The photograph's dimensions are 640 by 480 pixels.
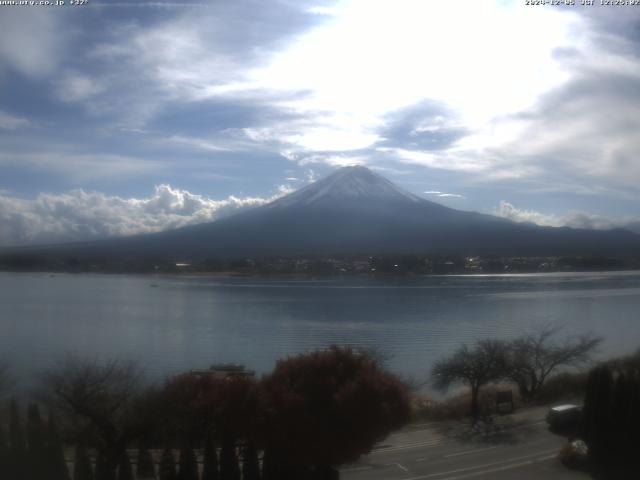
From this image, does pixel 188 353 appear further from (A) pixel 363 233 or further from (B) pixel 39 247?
(A) pixel 363 233

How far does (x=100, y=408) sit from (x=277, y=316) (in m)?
11.4

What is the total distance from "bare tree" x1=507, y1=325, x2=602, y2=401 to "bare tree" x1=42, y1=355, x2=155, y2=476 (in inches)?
209

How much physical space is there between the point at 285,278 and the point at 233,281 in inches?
93.9

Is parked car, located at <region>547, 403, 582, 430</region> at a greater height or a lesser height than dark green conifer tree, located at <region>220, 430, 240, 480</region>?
lesser

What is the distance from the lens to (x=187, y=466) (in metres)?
5.00

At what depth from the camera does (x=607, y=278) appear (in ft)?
99.2

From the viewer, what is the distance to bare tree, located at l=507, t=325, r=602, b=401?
951 cm

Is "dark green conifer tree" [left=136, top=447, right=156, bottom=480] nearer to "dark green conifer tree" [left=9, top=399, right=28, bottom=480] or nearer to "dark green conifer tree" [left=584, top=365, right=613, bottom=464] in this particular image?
"dark green conifer tree" [left=9, top=399, right=28, bottom=480]

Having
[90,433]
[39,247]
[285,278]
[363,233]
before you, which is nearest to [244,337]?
[90,433]

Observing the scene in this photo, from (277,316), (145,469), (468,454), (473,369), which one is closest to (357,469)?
(468,454)

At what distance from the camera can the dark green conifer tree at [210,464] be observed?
5035 millimetres

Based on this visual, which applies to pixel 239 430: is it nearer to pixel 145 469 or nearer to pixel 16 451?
pixel 145 469

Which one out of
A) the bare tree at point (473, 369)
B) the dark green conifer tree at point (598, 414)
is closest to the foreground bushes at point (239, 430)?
the dark green conifer tree at point (598, 414)

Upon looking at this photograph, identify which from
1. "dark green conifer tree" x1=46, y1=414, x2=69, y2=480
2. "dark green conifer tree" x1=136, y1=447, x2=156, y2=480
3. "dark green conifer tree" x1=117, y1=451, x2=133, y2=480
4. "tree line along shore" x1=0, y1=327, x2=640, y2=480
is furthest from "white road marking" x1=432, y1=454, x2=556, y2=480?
"dark green conifer tree" x1=46, y1=414, x2=69, y2=480
